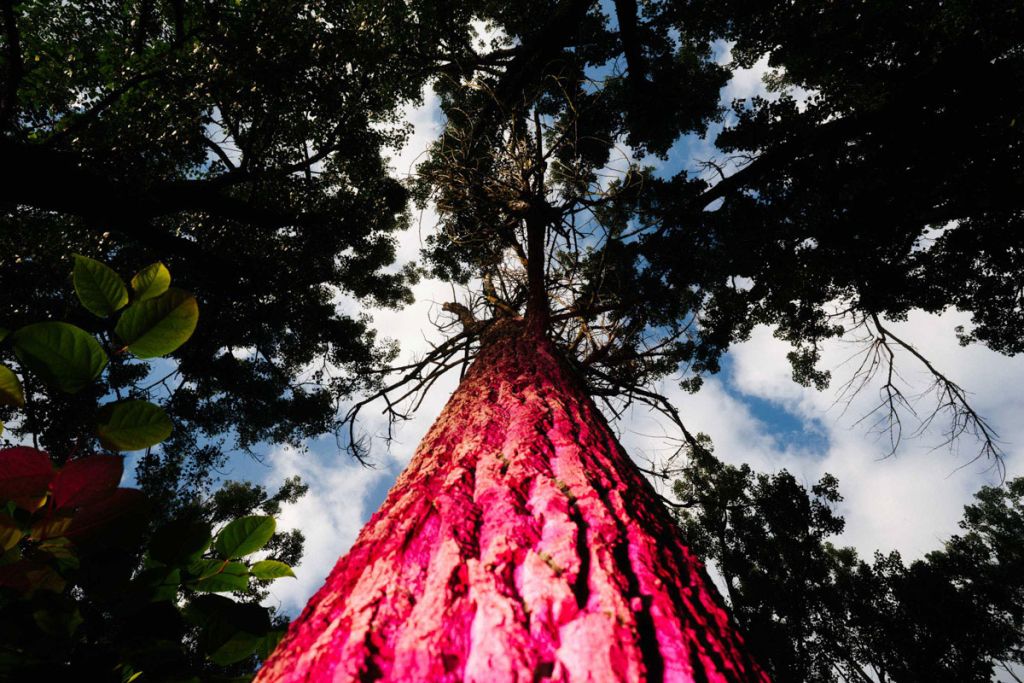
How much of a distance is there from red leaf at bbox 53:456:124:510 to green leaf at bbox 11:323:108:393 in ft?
0.37

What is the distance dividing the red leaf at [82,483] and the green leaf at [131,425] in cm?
3

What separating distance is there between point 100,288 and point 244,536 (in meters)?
0.52

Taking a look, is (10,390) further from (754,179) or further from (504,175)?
(754,179)

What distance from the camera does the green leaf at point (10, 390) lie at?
54 centimetres

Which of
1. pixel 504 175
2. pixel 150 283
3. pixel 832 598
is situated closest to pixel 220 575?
pixel 150 283

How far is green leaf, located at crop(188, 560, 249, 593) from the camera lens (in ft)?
2.38

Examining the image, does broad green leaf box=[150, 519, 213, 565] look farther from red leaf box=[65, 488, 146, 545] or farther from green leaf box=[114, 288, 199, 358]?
green leaf box=[114, 288, 199, 358]

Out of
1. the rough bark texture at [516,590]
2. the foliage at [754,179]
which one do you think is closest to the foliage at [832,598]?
the foliage at [754,179]

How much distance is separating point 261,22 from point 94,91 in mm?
1664

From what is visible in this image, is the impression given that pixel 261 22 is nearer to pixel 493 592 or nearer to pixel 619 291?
pixel 619 291

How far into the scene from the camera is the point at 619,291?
5.27 meters

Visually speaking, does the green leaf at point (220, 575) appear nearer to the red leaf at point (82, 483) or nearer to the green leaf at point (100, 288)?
the red leaf at point (82, 483)

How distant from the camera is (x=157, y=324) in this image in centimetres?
59

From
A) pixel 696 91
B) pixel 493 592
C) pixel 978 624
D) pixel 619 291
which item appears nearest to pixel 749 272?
pixel 619 291
